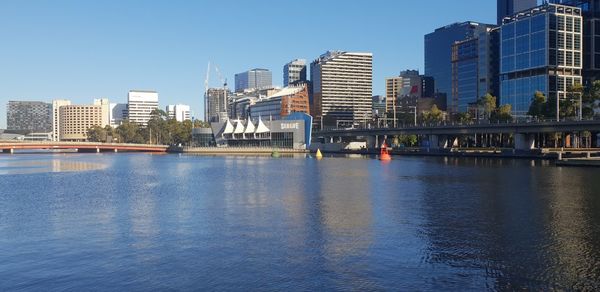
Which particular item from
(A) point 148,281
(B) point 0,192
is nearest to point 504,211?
(A) point 148,281

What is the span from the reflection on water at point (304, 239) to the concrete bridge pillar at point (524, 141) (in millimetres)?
90695

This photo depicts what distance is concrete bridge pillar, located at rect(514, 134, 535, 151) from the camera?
15538cm

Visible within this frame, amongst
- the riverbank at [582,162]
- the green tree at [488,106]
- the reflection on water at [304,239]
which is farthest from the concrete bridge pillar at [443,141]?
the reflection on water at [304,239]

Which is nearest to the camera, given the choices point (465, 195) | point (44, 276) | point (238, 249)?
point (44, 276)

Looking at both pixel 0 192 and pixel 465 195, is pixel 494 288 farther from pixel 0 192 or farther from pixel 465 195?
pixel 0 192

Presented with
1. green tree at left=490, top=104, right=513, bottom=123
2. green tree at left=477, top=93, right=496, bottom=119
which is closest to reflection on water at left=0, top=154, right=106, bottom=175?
green tree at left=490, top=104, right=513, bottom=123

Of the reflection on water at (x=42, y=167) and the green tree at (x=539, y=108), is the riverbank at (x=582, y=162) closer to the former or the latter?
the green tree at (x=539, y=108)

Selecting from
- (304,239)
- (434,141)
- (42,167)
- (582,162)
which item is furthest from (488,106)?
(304,239)

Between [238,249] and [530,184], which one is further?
[530,184]

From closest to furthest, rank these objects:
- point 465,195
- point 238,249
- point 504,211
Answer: point 238,249, point 504,211, point 465,195

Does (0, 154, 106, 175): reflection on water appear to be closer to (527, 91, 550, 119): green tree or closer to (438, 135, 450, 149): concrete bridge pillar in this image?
(438, 135, 450, 149): concrete bridge pillar

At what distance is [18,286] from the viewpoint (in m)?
27.4

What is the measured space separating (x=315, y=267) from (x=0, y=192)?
54.0m

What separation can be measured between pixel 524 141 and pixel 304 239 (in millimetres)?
133115
